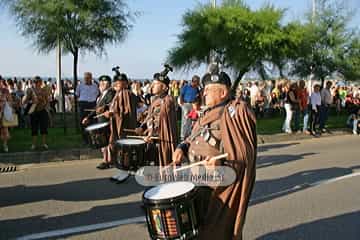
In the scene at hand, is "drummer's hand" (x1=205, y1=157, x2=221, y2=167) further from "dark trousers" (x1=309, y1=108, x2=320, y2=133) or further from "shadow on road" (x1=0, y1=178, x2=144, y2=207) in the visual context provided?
"dark trousers" (x1=309, y1=108, x2=320, y2=133)

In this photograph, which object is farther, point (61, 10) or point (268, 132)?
point (268, 132)

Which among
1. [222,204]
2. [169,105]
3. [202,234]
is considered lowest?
[202,234]

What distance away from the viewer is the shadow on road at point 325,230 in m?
5.46

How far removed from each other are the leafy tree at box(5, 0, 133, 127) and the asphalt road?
5.43m

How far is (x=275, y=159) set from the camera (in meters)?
11.1

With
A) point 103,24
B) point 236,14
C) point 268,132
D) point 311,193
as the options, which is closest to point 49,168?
point 311,193

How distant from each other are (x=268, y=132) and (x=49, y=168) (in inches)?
330

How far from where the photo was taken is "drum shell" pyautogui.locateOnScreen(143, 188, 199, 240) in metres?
3.40

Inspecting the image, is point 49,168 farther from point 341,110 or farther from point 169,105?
point 341,110

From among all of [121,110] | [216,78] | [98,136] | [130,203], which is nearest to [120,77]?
[121,110]

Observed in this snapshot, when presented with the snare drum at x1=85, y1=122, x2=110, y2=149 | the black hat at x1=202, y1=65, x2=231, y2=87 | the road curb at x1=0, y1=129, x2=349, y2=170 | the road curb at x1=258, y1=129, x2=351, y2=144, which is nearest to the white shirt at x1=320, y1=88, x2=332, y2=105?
the road curb at x1=258, y1=129, x2=351, y2=144

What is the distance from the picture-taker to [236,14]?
18938 mm

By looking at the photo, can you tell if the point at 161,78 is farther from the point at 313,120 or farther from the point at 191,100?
the point at 313,120

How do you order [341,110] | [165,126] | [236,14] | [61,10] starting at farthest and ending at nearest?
[341,110] < [236,14] < [61,10] < [165,126]
